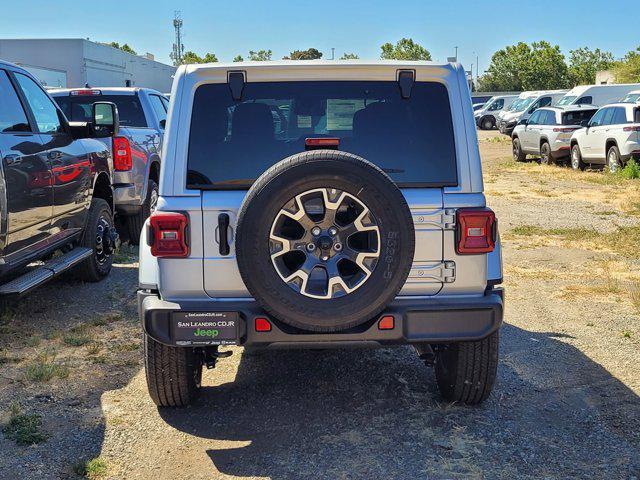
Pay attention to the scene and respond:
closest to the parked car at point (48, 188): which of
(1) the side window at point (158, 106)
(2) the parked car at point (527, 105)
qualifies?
(1) the side window at point (158, 106)

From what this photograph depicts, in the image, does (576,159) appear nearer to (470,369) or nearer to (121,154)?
(121,154)

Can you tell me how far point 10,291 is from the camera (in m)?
5.72

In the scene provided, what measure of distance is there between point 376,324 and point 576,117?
1842 centimetres

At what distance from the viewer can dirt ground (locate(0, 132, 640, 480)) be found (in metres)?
3.94

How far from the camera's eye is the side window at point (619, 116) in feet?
57.1

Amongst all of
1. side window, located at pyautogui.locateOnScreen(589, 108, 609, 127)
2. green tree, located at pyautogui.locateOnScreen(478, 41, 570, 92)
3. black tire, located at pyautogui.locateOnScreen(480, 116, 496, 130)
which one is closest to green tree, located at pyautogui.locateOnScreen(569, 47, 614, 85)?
green tree, located at pyautogui.locateOnScreen(478, 41, 570, 92)

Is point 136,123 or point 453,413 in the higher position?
point 136,123

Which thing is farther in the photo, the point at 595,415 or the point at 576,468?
the point at 595,415

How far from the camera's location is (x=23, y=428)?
4.30m

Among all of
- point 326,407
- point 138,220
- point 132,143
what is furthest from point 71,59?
point 326,407

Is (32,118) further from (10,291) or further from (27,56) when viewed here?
(27,56)

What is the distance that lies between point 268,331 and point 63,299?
12.8 ft

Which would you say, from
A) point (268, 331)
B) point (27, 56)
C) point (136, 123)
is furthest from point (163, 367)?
point (27, 56)

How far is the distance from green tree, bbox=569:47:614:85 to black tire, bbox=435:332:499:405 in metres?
85.7
